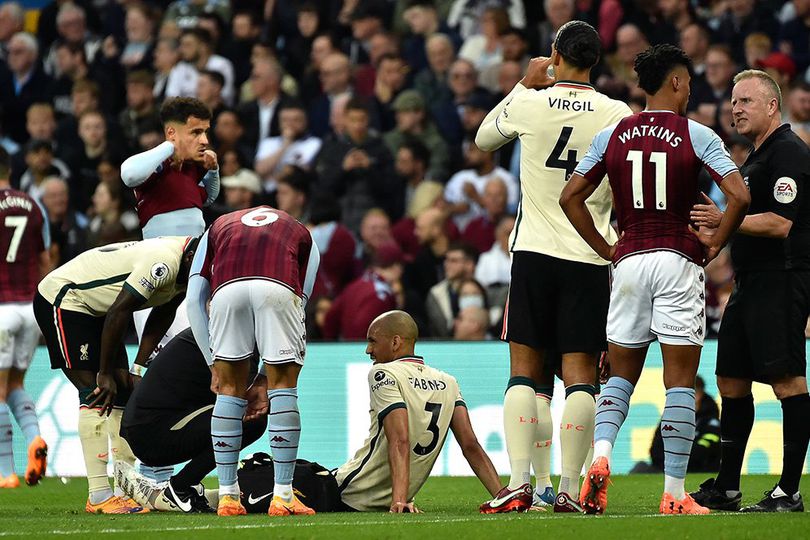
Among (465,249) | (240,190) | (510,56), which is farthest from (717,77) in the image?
(240,190)

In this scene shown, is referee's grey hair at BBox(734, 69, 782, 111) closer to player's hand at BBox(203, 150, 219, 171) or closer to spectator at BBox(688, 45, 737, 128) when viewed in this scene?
player's hand at BBox(203, 150, 219, 171)

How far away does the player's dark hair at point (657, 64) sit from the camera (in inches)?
288

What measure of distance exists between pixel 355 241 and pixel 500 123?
23.7ft

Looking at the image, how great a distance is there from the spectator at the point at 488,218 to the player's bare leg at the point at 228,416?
722 centimetres

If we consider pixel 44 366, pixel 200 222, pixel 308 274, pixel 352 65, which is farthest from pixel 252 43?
pixel 308 274

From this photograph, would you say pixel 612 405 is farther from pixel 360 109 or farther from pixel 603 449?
pixel 360 109

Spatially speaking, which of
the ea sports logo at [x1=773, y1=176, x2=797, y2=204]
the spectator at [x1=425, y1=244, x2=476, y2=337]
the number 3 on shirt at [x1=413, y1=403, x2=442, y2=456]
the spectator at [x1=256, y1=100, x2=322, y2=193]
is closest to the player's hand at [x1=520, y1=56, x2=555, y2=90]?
the ea sports logo at [x1=773, y1=176, x2=797, y2=204]

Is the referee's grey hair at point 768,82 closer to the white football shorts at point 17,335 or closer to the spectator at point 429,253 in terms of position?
the white football shorts at point 17,335

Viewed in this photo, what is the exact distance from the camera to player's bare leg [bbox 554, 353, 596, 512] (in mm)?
7645

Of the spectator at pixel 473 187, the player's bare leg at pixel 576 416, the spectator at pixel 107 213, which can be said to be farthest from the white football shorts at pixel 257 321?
the spectator at pixel 107 213

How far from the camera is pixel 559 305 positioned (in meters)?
7.77

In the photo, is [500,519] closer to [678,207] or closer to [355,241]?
[678,207]

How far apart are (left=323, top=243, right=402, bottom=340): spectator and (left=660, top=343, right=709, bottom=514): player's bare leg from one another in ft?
21.1

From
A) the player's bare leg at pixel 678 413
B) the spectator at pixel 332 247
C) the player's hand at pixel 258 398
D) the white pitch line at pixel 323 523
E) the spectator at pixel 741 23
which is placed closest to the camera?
the white pitch line at pixel 323 523
